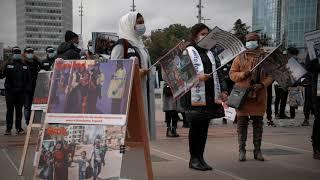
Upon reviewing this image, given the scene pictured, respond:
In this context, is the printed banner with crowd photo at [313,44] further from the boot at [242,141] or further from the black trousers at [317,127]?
the boot at [242,141]

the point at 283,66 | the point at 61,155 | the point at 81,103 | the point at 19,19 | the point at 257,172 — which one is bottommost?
the point at 257,172

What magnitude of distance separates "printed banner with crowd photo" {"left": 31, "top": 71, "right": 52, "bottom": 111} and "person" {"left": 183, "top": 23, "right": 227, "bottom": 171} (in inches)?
72.6

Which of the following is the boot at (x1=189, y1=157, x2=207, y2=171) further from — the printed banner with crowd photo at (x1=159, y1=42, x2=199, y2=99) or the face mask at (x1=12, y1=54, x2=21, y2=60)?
the face mask at (x1=12, y1=54, x2=21, y2=60)

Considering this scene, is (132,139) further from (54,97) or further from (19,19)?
(19,19)

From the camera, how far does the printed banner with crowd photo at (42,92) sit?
671 cm

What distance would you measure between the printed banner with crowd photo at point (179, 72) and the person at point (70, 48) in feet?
5.99

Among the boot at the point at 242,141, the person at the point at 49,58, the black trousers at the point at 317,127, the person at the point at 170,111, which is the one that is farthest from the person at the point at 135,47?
the person at the point at 49,58

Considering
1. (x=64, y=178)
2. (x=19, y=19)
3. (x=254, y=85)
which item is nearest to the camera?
(x=64, y=178)

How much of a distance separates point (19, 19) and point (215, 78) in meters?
48.5

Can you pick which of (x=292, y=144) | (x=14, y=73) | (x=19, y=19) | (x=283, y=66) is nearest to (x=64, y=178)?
(x=283, y=66)

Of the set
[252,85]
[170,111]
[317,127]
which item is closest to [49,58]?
[170,111]

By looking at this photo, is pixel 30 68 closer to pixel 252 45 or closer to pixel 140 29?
pixel 252 45

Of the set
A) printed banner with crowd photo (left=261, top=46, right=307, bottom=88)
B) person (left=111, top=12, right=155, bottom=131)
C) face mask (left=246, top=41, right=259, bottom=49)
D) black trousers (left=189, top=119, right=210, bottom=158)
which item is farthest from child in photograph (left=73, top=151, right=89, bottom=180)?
face mask (left=246, top=41, right=259, bottom=49)

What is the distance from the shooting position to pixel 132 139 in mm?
5461
